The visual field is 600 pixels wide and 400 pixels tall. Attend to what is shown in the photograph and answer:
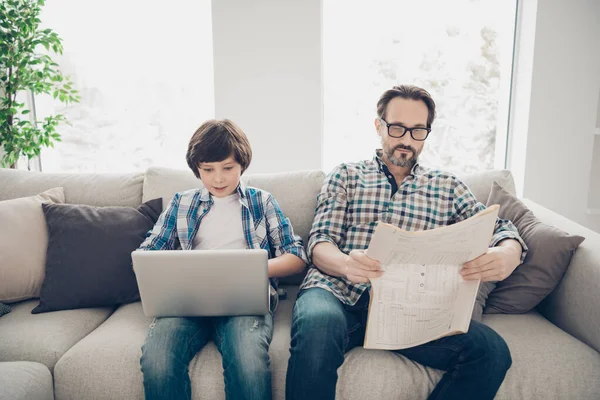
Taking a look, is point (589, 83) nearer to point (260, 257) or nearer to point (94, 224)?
point (260, 257)

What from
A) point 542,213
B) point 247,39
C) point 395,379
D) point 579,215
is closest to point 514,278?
point 542,213

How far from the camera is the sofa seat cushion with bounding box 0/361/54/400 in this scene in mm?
1123

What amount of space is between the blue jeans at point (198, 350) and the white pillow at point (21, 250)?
23.2 inches

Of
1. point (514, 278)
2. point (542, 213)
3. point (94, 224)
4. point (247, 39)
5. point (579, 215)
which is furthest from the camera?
point (579, 215)

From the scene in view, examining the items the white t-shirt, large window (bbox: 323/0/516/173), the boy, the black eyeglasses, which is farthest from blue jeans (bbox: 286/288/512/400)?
large window (bbox: 323/0/516/173)

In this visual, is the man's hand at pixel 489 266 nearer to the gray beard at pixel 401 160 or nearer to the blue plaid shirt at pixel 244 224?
the gray beard at pixel 401 160

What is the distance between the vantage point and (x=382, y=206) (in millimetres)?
1554

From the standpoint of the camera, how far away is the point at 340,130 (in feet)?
9.39

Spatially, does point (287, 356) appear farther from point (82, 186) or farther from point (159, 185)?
point (82, 186)

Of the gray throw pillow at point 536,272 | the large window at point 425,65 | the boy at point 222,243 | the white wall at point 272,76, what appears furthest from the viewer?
the large window at point 425,65

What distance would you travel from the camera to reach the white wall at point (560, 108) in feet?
8.37

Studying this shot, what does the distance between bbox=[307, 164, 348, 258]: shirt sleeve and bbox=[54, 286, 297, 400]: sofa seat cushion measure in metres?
0.36

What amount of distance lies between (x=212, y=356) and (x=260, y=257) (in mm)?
385

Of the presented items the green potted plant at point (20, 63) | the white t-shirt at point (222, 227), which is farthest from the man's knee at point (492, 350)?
the green potted plant at point (20, 63)
